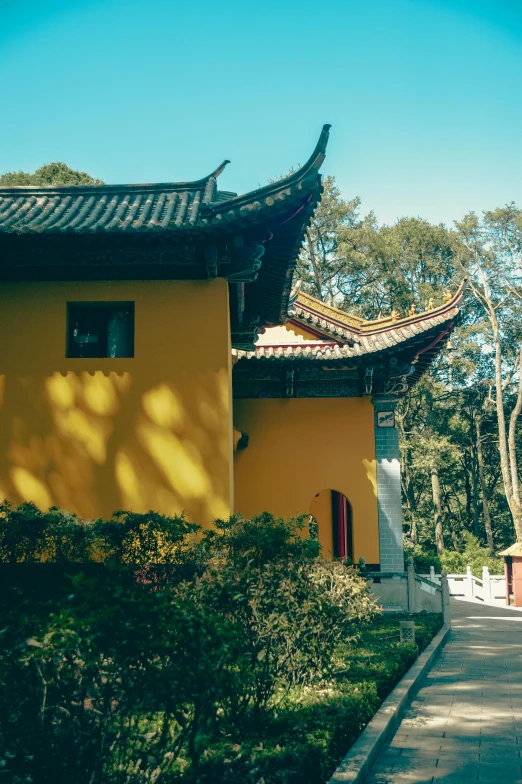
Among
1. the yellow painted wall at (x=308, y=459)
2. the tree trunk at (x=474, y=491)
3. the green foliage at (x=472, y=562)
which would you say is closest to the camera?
the yellow painted wall at (x=308, y=459)

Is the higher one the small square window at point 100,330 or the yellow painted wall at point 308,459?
the small square window at point 100,330

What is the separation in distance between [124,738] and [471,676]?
6.31 m

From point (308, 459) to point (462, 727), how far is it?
28.7 feet

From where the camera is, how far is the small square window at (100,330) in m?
10.1

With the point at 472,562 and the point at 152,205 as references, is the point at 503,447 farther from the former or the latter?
the point at 152,205

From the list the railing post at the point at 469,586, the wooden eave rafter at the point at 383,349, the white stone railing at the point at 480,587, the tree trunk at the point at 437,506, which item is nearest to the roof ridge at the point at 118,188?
the wooden eave rafter at the point at 383,349

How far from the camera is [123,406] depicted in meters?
9.72

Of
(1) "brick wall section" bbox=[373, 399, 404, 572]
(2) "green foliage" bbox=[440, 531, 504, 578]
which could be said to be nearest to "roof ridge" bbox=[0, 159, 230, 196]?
(1) "brick wall section" bbox=[373, 399, 404, 572]

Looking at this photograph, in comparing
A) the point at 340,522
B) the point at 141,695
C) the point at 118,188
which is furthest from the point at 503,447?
the point at 141,695

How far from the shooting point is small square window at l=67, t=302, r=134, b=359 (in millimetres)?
10117

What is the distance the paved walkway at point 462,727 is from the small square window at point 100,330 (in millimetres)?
5419

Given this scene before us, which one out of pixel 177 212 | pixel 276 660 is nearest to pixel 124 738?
pixel 276 660

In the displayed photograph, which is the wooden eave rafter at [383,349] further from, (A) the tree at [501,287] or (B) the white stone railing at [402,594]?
(A) the tree at [501,287]

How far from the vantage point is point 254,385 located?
15328 millimetres
